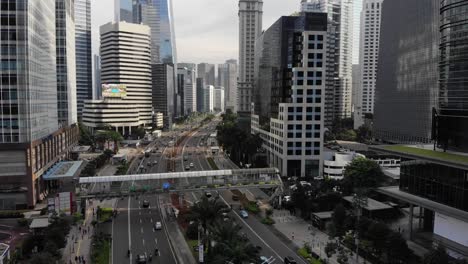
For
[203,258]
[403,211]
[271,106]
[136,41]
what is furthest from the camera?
[136,41]

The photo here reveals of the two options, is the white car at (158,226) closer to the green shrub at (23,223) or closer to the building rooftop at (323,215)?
the green shrub at (23,223)

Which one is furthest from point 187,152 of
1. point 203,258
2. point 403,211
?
point 203,258

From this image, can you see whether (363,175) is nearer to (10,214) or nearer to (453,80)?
(453,80)

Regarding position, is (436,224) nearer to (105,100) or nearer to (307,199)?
(307,199)

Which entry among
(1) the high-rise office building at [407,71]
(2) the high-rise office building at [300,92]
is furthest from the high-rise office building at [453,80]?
(1) the high-rise office building at [407,71]

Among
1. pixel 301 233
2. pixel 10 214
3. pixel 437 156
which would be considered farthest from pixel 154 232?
pixel 437 156

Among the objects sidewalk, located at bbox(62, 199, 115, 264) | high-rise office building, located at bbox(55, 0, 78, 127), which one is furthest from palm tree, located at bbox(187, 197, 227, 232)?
high-rise office building, located at bbox(55, 0, 78, 127)

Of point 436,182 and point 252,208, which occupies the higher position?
point 436,182

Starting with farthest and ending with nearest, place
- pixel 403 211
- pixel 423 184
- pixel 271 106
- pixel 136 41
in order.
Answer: pixel 136 41, pixel 271 106, pixel 403 211, pixel 423 184
